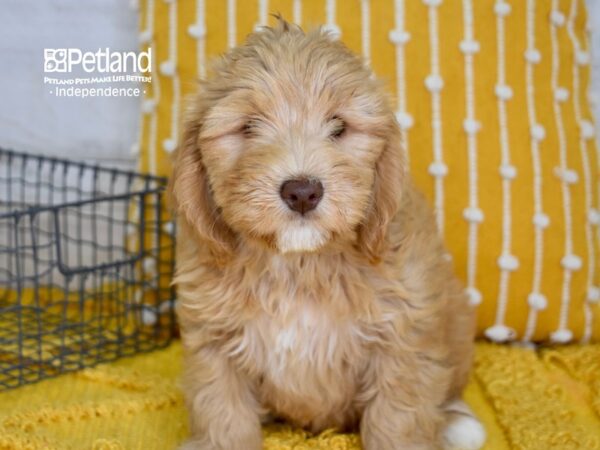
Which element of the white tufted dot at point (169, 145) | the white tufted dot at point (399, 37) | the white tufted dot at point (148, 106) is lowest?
the white tufted dot at point (169, 145)

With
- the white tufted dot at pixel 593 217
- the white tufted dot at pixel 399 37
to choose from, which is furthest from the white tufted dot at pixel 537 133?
the white tufted dot at pixel 399 37

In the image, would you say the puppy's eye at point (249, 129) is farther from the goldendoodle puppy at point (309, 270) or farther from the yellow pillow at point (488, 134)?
the yellow pillow at point (488, 134)

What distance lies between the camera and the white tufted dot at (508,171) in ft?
9.24

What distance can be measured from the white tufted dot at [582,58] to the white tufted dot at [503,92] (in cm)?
34

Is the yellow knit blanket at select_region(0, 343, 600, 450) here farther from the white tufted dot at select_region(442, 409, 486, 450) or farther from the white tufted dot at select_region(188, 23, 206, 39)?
the white tufted dot at select_region(188, 23, 206, 39)

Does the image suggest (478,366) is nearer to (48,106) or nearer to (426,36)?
(426,36)

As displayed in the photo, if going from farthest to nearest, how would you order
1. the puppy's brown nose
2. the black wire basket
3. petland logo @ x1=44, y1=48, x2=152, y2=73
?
petland logo @ x1=44, y1=48, x2=152, y2=73, the black wire basket, the puppy's brown nose

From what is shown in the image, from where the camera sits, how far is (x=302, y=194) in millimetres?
1742

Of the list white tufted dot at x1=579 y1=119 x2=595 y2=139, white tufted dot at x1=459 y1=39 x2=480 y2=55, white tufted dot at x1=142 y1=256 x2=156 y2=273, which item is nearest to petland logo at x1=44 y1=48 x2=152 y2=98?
white tufted dot at x1=142 y1=256 x2=156 y2=273

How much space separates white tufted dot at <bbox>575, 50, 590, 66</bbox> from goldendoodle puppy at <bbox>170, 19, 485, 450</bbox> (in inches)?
42.6

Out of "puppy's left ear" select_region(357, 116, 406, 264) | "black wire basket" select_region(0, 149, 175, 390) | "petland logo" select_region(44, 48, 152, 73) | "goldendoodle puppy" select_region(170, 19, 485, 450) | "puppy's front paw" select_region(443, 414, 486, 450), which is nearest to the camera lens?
"goldendoodle puppy" select_region(170, 19, 485, 450)

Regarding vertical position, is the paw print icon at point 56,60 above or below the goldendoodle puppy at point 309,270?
above

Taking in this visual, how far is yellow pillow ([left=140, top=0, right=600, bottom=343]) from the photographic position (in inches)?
111

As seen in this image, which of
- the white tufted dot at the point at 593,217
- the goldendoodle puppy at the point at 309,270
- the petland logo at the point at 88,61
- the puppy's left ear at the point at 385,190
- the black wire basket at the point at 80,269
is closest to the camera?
the goldendoodle puppy at the point at 309,270
